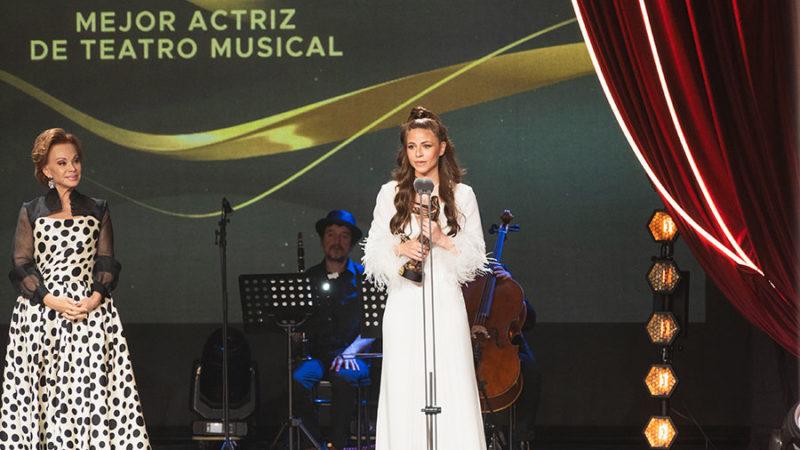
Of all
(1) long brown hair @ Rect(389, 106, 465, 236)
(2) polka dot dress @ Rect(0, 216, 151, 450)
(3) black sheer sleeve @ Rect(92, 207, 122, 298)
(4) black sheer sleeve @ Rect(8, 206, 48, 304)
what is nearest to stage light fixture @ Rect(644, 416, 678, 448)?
(1) long brown hair @ Rect(389, 106, 465, 236)

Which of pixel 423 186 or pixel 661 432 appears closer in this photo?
pixel 423 186

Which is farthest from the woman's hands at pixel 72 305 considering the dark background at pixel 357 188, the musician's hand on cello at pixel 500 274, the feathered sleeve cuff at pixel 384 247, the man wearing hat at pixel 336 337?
the dark background at pixel 357 188

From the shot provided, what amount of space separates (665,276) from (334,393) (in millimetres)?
2056

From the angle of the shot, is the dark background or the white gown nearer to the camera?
the white gown

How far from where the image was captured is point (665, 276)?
5.79m

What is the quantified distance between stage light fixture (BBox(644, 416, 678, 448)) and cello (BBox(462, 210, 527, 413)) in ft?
3.39

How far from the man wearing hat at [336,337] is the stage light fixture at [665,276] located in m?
1.74

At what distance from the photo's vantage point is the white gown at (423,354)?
4000 mm

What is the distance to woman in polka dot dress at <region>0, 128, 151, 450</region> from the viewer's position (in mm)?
4719

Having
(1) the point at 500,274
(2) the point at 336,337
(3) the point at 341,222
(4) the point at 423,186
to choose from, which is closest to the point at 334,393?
(2) the point at 336,337

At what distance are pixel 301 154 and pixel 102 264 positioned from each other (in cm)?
245

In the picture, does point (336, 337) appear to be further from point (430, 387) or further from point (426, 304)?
point (430, 387)

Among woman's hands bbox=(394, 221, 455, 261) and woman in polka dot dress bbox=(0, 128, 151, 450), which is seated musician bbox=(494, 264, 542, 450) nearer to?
woman's hands bbox=(394, 221, 455, 261)

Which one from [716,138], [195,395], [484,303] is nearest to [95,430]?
[195,395]
